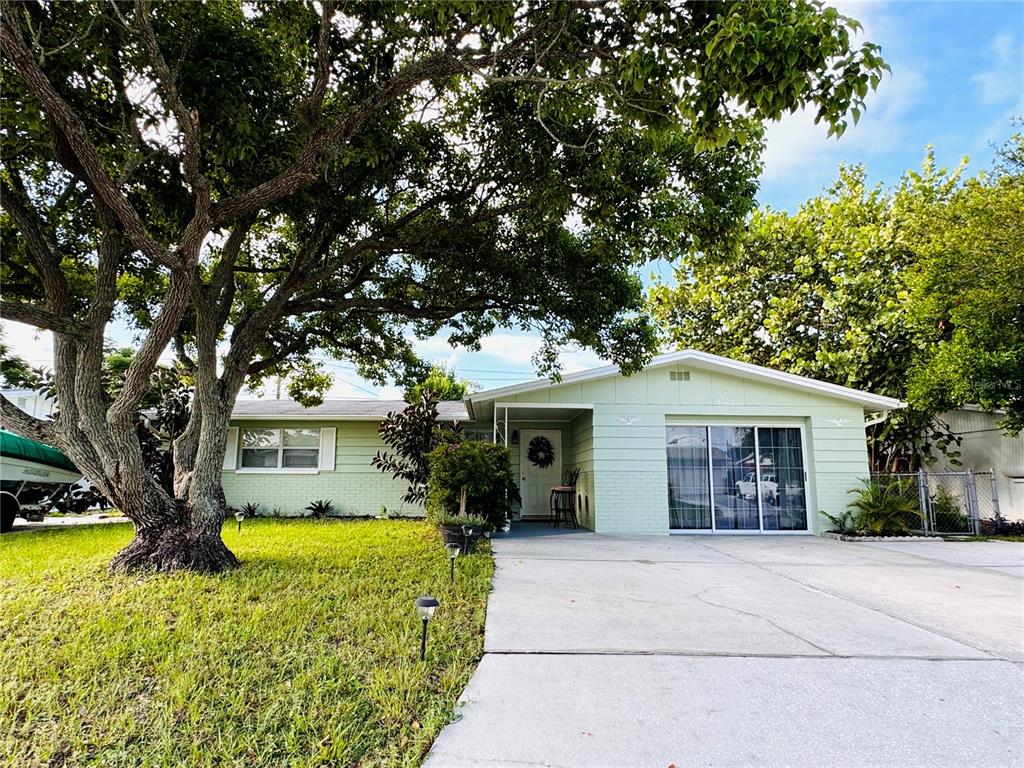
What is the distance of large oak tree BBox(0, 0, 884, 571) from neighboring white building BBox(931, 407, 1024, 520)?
932cm

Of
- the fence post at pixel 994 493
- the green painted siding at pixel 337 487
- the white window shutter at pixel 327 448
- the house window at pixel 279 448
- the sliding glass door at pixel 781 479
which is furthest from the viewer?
the house window at pixel 279 448

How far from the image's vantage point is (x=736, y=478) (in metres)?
10.9

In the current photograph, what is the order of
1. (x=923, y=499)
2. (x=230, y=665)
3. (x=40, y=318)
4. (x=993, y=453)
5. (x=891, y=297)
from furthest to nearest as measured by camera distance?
1. (x=891, y=297)
2. (x=993, y=453)
3. (x=923, y=499)
4. (x=40, y=318)
5. (x=230, y=665)

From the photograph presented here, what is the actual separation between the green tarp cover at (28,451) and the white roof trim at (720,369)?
7.76m

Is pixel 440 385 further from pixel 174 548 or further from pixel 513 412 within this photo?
pixel 174 548

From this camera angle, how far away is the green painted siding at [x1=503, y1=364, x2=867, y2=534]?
1059 cm

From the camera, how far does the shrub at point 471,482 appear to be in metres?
Result: 8.90

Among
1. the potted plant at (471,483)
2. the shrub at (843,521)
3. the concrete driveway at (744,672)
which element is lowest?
the concrete driveway at (744,672)

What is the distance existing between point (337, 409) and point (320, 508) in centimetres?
241

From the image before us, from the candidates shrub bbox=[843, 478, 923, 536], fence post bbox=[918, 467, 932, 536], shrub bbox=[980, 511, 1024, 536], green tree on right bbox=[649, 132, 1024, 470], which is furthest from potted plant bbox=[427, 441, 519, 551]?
shrub bbox=[980, 511, 1024, 536]

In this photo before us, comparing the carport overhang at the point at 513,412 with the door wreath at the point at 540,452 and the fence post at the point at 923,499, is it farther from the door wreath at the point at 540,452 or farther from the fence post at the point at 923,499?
the fence post at the point at 923,499

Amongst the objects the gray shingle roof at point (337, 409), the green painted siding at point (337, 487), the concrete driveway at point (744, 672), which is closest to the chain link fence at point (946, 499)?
the concrete driveway at point (744, 672)

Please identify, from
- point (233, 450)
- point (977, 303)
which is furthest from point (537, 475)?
point (977, 303)

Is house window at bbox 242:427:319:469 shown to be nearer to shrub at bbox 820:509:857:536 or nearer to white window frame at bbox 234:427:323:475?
white window frame at bbox 234:427:323:475
